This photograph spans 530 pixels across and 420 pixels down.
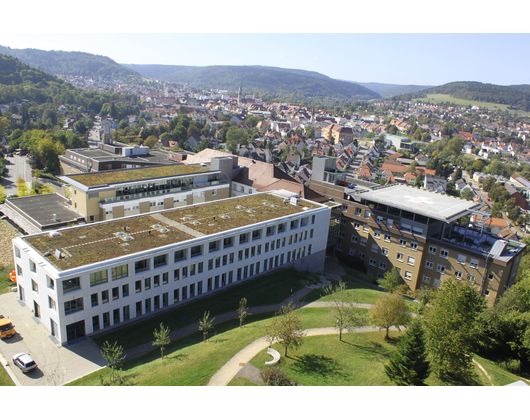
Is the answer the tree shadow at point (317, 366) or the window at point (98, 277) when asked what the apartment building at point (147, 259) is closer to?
the window at point (98, 277)

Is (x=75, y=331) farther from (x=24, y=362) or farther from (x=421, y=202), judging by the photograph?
(x=421, y=202)

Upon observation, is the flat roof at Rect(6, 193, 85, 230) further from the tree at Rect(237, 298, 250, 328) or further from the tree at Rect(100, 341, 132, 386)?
the tree at Rect(237, 298, 250, 328)

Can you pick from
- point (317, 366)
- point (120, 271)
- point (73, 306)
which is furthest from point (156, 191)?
point (317, 366)

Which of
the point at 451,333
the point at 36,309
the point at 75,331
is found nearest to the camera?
the point at 451,333

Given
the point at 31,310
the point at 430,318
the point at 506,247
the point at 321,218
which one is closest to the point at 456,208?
the point at 506,247

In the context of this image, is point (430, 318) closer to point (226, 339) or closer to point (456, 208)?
point (226, 339)

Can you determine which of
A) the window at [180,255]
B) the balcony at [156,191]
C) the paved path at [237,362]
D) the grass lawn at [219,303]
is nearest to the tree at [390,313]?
the paved path at [237,362]
